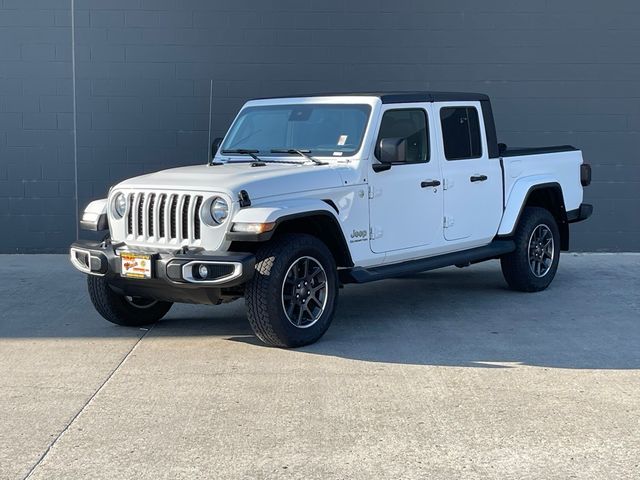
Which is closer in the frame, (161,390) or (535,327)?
(161,390)

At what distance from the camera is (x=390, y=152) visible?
7.68 meters

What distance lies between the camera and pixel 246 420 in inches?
217

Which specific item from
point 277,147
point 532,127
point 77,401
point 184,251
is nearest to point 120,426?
point 77,401

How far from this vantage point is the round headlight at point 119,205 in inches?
291

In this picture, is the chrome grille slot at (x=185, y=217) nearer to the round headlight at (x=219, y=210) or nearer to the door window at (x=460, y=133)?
the round headlight at (x=219, y=210)

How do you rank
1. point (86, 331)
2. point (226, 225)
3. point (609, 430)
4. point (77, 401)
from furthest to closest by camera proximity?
point (86, 331) < point (226, 225) < point (77, 401) < point (609, 430)

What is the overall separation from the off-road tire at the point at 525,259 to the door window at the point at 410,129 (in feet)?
5.03

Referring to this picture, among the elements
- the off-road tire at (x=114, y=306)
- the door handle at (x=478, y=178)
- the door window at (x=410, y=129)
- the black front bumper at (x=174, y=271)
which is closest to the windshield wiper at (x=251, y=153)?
the door window at (x=410, y=129)

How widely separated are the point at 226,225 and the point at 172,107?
5.25 meters

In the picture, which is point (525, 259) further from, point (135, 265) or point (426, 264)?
point (135, 265)

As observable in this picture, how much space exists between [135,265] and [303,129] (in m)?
2.00

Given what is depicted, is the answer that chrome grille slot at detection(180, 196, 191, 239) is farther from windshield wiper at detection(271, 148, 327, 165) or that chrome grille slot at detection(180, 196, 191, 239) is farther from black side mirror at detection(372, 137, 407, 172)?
black side mirror at detection(372, 137, 407, 172)

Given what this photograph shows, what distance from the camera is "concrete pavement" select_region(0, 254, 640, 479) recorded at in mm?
4891

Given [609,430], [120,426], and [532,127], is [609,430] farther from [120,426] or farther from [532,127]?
[532,127]
